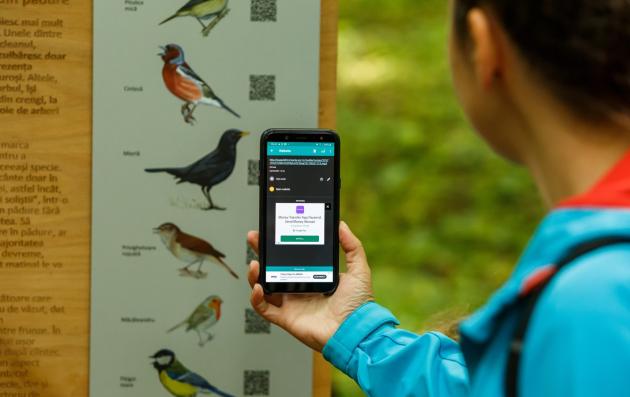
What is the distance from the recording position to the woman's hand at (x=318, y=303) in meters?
1.28

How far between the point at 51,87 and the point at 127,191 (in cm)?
20

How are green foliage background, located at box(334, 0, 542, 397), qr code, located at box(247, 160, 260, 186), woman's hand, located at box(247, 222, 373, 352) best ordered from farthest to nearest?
1. green foliage background, located at box(334, 0, 542, 397)
2. qr code, located at box(247, 160, 260, 186)
3. woman's hand, located at box(247, 222, 373, 352)

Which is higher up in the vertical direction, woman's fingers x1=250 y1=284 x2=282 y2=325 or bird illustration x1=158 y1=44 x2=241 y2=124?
bird illustration x1=158 y1=44 x2=241 y2=124

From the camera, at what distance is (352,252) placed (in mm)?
1338

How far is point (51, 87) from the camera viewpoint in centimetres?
135

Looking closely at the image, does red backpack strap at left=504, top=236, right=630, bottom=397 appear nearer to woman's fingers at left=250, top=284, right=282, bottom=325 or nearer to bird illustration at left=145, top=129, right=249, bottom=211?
woman's fingers at left=250, top=284, right=282, bottom=325

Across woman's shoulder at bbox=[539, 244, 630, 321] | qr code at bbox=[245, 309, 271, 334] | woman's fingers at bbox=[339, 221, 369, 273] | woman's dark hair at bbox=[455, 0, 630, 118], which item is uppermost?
woman's dark hair at bbox=[455, 0, 630, 118]

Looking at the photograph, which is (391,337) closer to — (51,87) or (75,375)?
(75,375)

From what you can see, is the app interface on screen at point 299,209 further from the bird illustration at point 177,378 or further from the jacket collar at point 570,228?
the jacket collar at point 570,228

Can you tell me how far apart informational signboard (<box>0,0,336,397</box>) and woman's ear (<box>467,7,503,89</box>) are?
597mm

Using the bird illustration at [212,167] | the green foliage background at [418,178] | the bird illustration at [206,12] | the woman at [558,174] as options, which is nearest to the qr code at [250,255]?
the bird illustration at [212,167]

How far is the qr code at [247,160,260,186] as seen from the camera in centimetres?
138

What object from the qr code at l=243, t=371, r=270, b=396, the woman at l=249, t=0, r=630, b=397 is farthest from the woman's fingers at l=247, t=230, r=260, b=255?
the woman at l=249, t=0, r=630, b=397

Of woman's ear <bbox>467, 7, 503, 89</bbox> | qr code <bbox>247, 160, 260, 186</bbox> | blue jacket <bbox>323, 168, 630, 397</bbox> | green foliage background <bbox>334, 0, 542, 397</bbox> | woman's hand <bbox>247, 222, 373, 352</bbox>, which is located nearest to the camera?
blue jacket <bbox>323, 168, 630, 397</bbox>
